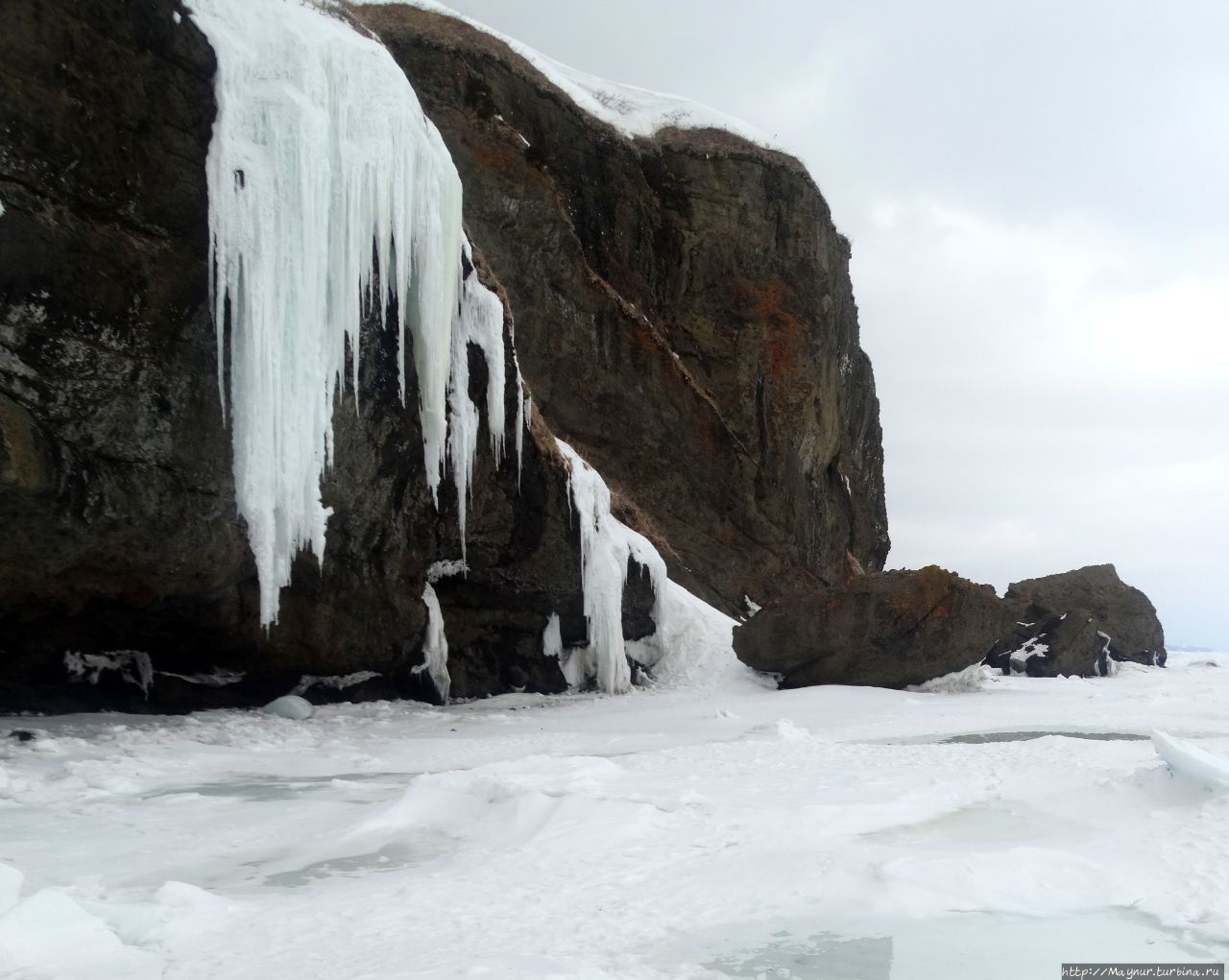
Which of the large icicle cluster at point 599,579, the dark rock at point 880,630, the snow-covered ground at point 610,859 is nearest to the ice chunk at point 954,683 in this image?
the dark rock at point 880,630

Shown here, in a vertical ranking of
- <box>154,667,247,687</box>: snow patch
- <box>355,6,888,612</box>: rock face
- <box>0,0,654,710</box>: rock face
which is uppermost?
<box>355,6,888,612</box>: rock face

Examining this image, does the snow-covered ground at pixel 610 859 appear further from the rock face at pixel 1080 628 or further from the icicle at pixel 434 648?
the rock face at pixel 1080 628

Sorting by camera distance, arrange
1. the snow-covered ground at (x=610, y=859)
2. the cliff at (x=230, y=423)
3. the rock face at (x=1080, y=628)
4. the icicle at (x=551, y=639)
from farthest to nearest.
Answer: the rock face at (x=1080, y=628) → the icicle at (x=551, y=639) → the cliff at (x=230, y=423) → the snow-covered ground at (x=610, y=859)

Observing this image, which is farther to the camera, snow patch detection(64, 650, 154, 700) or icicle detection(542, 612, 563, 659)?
icicle detection(542, 612, 563, 659)

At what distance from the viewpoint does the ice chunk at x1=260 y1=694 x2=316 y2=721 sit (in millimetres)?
9828

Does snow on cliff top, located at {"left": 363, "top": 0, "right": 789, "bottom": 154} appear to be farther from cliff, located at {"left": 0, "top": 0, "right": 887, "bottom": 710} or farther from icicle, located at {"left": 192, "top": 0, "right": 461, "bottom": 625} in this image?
icicle, located at {"left": 192, "top": 0, "right": 461, "bottom": 625}

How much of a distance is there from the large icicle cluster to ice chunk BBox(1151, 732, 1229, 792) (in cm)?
892

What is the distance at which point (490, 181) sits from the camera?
20.3 meters

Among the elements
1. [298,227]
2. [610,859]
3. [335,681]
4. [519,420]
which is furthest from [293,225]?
[610,859]

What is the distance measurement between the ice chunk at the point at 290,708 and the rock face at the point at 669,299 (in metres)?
10.7

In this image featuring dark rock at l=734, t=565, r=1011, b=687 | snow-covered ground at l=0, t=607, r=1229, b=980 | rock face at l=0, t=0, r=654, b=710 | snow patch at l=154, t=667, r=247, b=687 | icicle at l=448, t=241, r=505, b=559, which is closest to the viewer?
snow-covered ground at l=0, t=607, r=1229, b=980

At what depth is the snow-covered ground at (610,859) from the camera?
117 inches

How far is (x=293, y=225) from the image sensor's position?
27.3 ft

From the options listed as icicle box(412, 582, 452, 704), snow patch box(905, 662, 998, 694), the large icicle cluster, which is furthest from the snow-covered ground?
snow patch box(905, 662, 998, 694)
